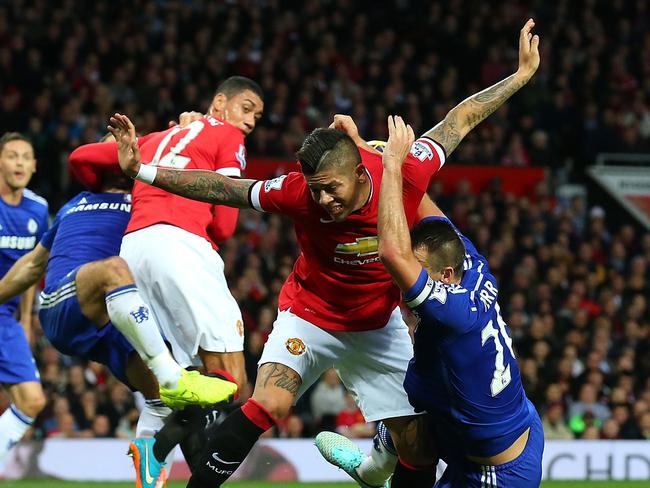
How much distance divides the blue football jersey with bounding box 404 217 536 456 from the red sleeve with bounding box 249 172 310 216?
935 millimetres

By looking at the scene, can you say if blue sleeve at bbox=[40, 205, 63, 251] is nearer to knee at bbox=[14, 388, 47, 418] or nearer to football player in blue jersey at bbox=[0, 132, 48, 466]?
football player in blue jersey at bbox=[0, 132, 48, 466]

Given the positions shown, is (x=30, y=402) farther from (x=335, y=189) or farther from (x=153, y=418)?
(x=335, y=189)

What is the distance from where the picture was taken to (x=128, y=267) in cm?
673

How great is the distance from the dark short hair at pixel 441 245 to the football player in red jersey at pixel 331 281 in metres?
0.48

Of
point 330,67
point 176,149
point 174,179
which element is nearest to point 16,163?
point 176,149

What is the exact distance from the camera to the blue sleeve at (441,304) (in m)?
5.25

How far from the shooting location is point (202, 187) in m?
6.14

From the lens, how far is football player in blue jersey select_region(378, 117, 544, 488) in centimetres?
529

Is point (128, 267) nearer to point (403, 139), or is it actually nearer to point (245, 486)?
point (403, 139)

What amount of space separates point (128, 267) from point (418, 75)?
12.0 m

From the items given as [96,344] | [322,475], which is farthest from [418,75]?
[96,344]

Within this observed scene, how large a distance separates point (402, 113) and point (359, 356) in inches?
424

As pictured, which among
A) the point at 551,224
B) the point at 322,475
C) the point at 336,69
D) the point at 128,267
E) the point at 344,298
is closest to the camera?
the point at 344,298

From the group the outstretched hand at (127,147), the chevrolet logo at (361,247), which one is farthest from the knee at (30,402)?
the chevrolet logo at (361,247)
